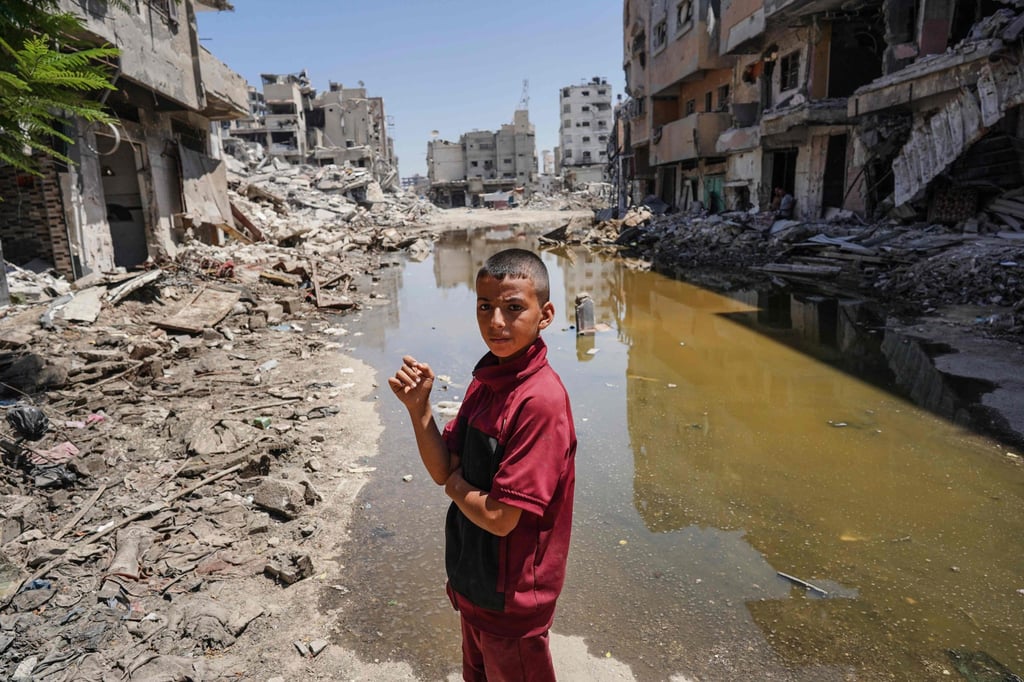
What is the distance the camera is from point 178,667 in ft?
8.48

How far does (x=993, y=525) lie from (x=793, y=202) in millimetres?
17803

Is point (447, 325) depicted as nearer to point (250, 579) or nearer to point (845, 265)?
point (250, 579)


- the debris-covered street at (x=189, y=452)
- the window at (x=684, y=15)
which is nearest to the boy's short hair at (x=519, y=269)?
the debris-covered street at (x=189, y=452)

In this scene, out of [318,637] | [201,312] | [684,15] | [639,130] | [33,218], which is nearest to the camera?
[318,637]

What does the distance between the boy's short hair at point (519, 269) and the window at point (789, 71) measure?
69.3 ft

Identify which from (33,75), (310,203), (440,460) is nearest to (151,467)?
(33,75)

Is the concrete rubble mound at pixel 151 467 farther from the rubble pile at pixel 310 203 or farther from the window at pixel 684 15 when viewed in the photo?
the window at pixel 684 15

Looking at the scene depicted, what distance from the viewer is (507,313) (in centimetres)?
163

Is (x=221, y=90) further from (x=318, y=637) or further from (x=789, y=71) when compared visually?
(x=789, y=71)

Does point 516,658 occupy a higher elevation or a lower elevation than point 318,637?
higher

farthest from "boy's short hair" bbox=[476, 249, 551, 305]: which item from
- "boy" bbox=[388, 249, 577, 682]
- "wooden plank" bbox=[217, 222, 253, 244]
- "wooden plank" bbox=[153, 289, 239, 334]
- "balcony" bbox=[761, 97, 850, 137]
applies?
"balcony" bbox=[761, 97, 850, 137]

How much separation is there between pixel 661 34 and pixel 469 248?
1384cm

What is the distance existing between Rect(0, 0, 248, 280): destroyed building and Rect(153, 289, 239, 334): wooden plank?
274 cm

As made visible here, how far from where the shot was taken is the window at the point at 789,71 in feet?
62.9
